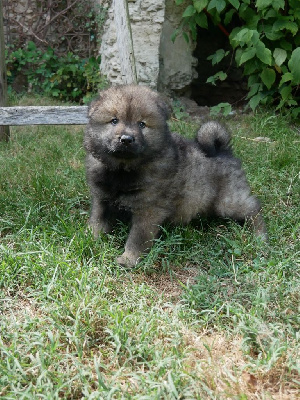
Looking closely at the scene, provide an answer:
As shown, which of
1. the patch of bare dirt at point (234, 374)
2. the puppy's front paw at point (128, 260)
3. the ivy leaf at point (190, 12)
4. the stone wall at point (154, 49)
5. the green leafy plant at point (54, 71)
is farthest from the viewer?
the green leafy plant at point (54, 71)

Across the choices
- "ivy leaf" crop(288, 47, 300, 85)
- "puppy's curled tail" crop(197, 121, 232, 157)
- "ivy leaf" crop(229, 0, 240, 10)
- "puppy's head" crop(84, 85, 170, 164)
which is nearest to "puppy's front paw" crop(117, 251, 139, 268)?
"puppy's head" crop(84, 85, 170, 164)

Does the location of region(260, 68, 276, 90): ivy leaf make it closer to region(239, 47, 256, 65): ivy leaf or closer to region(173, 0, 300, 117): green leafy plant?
region(173, 0, 300, 117): green leafy plant

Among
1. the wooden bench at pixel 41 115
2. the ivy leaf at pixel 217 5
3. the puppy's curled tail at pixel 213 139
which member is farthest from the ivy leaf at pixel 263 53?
the wooden bench at pixel 41 115

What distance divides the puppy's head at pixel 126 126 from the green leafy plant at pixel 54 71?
14.1ft

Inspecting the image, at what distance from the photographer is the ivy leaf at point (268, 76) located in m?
5.98

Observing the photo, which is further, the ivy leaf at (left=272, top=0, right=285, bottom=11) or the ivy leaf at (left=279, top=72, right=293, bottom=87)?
the ivy leaf at (left=279, top=72, right=293, bottom=87)

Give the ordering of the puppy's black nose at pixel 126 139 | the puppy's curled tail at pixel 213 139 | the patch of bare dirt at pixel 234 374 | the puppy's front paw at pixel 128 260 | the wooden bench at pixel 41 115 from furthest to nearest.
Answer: the wooden bench at pixel 41 115 → the puppy's curled tail at pixel 213 139 → the puppy's front paw at pixel 128 260 → the puppy's black nose at pixel 126 139 → the patch of bare dirt at pixel 234 374

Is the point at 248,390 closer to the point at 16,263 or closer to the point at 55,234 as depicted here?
the point at 16,263

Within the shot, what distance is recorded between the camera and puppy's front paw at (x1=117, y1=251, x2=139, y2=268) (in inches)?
127

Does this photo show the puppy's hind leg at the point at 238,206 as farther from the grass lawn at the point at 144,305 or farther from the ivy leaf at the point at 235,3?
the ivy leaf at the point at 235,3

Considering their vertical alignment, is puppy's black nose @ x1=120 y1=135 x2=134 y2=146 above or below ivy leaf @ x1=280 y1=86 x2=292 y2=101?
above

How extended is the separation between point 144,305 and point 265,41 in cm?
437

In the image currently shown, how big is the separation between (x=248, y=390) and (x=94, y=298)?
2.95 ft

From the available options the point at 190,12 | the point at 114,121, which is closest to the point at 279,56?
the point at 190,12
